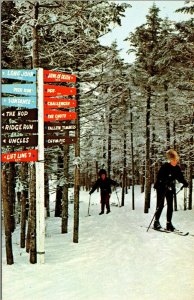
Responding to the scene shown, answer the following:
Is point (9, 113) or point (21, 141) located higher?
point (9, 113)

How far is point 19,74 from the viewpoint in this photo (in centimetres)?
738

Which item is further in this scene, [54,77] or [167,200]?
[167,200]

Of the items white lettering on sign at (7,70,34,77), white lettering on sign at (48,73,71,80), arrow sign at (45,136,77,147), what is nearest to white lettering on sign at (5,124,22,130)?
arrow sign at (45,136,77,147)

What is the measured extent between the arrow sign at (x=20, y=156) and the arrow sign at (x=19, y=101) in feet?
3.15

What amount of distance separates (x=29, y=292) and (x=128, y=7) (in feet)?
22.5

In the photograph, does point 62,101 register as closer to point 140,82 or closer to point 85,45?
point 85,45

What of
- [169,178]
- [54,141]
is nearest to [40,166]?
[54,141]

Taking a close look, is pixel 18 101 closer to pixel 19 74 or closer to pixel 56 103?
pixel 19 74

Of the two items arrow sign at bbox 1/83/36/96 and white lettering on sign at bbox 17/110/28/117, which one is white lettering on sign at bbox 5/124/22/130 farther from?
arrow sign at bbox 1/83/36/96

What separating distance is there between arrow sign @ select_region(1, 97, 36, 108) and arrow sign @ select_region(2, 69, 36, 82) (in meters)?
0.42

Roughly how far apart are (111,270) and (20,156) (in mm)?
2864

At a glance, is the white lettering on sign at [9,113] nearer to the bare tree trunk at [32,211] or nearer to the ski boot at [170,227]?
the bare tree trunk at [32,211]

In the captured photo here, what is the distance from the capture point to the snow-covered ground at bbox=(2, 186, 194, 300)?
6.00 m

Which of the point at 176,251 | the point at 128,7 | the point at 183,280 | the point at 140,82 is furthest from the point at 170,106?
the point at 183,280
